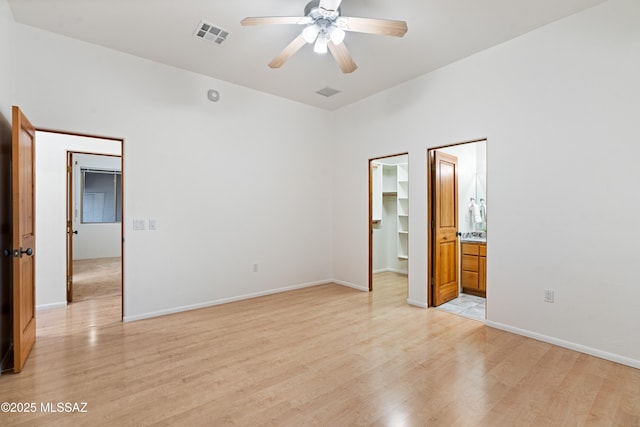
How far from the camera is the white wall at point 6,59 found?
8.39 feet

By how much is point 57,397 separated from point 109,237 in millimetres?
7768

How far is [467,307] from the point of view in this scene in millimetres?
4148

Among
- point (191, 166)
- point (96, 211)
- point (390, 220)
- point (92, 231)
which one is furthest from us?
point (96, 211)

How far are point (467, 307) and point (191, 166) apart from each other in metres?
4.21

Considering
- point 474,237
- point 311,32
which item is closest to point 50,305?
point 311,32

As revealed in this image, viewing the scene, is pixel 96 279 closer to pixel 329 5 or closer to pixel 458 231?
pixel 329 5

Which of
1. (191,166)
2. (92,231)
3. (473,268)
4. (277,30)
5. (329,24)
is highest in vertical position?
(277,30)

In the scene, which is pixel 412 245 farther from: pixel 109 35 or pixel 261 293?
pixel 109 35

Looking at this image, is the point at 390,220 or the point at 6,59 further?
the point at 390,220

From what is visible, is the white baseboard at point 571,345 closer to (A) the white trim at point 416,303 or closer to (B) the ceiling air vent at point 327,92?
(A) the white trim at point 416,303

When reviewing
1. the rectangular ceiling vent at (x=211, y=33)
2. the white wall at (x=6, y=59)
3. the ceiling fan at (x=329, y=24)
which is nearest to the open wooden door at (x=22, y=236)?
the white wall at (x=6, y=59)

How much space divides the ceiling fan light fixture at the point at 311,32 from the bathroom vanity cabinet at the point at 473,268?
12.3 ft

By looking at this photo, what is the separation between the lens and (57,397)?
83.5 inches

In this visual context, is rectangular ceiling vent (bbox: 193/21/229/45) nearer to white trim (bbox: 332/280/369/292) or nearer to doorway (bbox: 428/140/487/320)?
doorway (bbox: 428/140/487/320)
